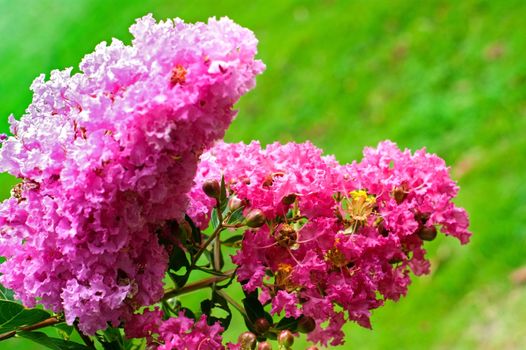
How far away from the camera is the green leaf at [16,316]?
0.89 meters

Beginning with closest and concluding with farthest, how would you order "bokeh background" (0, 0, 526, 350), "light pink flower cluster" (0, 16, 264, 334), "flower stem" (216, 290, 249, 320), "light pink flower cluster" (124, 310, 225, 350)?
"light pink flower cluster" (0, 16, 264, 334)
"light pink flower cluster" (124, 310, 225, 350)
"flower stem" (216, 290, 249, 320)
"bokeh background" (0, 0, 526, 350)

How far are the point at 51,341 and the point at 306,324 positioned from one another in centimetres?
31

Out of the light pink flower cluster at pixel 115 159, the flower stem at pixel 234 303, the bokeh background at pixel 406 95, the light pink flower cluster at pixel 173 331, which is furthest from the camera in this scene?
the bokeh background at pixel 406 95

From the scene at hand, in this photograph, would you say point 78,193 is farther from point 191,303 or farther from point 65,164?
point 191,303

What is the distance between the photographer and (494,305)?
2303 millimetres

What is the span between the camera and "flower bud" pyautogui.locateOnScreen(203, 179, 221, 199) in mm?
934

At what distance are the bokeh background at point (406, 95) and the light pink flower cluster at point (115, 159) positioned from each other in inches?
63.1

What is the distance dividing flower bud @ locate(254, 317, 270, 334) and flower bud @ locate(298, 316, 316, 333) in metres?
0.04

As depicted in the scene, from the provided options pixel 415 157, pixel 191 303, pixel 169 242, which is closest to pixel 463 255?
pixel 191 303

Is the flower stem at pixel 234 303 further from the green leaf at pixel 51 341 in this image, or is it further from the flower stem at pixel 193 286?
the green leaf at pixel 51 341

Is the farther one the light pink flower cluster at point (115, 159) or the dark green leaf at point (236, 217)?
the dark green leaf at point (236, 217)

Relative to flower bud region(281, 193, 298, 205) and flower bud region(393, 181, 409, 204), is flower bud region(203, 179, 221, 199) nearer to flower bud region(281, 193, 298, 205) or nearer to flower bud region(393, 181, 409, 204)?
flower bud region(281, 193, 298, 205)

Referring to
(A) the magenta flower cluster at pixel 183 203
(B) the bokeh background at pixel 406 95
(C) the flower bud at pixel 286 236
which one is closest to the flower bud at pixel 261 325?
(A) the magenta flower cluster at pixel 183 203

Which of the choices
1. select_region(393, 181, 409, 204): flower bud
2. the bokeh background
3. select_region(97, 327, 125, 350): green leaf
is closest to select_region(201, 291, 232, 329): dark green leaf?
select_region(97, 327, 125, 350): green leaf
